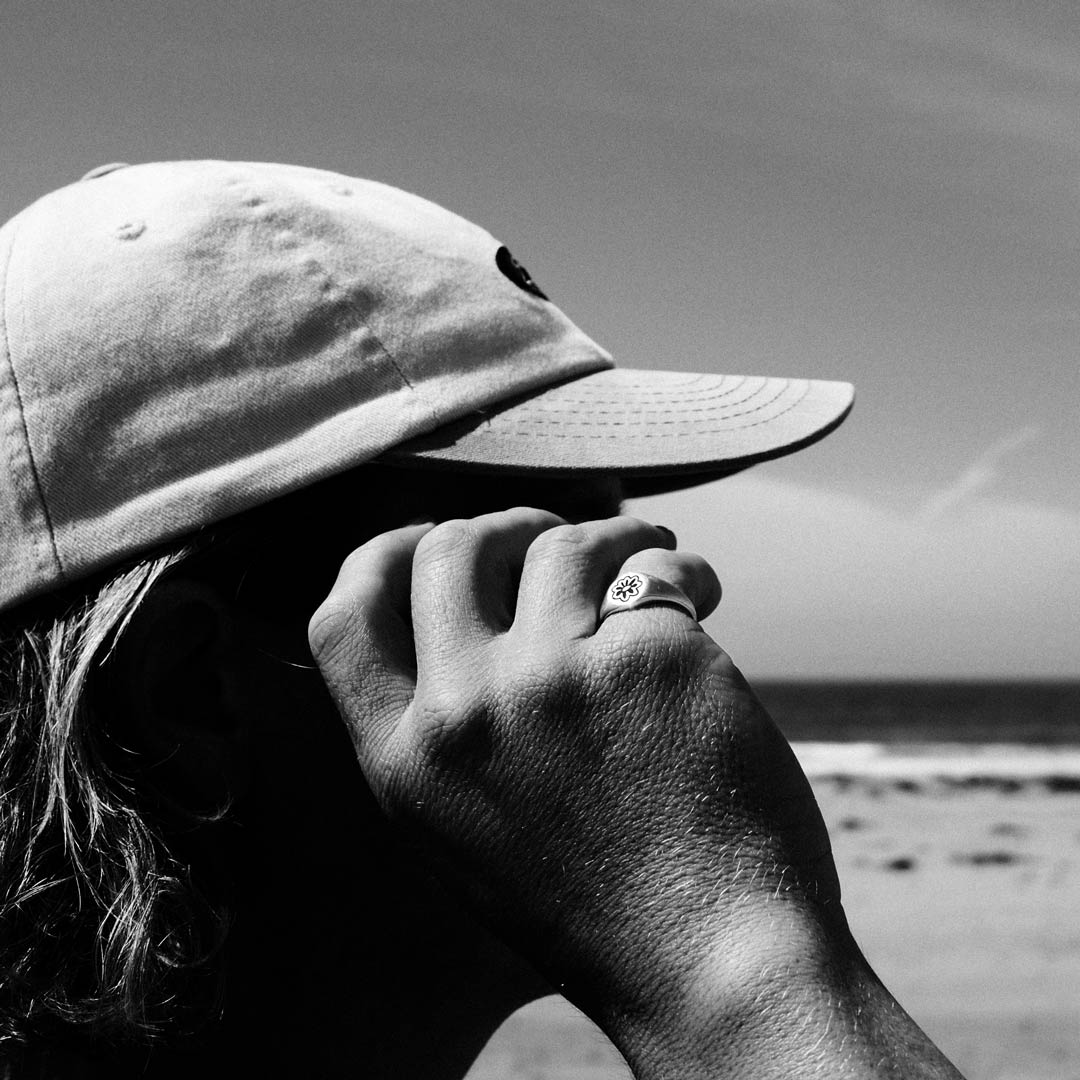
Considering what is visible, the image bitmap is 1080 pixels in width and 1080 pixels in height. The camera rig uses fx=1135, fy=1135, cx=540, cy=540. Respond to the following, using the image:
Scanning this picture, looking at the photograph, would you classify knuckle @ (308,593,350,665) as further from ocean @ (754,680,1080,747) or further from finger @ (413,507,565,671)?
ocean @ (754,680,1080,747)

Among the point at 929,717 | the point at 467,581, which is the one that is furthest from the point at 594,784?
the point at 929,717

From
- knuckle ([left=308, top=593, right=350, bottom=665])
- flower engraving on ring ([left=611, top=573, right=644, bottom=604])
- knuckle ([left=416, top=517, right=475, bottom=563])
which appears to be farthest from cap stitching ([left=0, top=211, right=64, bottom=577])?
flower engraving on ring ([left=611, top=573, right=644, bottom=604])

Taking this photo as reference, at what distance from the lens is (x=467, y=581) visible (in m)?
1.36

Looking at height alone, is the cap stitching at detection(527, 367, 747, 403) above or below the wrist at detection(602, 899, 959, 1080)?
above

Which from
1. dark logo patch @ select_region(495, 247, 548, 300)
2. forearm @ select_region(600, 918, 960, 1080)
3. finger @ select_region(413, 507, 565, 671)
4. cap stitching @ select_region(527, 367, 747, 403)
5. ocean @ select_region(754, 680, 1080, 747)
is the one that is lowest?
ocean @ select_region(754, 680, 1080, 747)

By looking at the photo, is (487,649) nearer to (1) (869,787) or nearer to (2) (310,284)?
(2) (310,284)

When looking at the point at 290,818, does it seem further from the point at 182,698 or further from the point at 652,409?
the point at 652,409

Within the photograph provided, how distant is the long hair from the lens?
153 cm

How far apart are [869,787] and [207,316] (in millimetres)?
21528

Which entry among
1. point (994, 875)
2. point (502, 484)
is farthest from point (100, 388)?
point (994, 875)

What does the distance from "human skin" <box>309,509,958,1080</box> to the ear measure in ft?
0.98

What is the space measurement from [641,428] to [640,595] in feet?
1.69

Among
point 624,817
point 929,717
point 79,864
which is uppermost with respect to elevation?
point 624,817

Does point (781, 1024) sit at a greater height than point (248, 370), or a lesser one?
lesser
